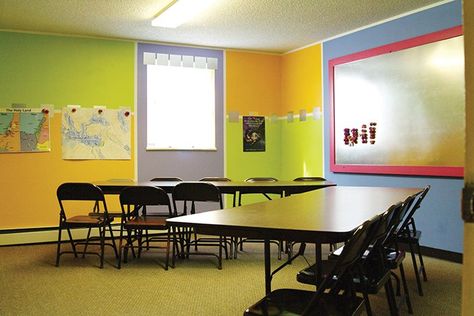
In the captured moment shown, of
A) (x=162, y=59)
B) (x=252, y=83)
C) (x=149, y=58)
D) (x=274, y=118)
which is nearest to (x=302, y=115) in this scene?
(x=274, y=118)

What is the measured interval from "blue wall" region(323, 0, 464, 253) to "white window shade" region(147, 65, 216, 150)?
2.30 meters

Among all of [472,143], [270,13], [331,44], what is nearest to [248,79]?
[331,44]

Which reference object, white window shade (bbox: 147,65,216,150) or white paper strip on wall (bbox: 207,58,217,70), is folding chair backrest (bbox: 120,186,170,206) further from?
white paper strip on wall (bbox: 207,58,217,70)

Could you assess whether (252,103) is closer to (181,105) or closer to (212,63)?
(212,63)

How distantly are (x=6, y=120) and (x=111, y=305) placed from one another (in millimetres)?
3439

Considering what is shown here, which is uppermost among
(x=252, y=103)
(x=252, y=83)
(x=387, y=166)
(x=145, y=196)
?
(x=252, y=83)

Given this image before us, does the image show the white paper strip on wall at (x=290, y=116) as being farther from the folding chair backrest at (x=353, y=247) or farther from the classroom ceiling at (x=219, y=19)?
the folding chair backrest at (x=353, y=247)

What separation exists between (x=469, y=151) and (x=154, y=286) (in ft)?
11.3

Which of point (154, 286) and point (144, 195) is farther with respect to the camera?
point (144, 195)

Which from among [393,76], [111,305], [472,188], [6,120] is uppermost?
[393,76]

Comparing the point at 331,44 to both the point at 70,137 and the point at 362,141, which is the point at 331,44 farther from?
the point at 70,137

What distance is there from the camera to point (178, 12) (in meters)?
5.18

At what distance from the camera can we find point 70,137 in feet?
20.0

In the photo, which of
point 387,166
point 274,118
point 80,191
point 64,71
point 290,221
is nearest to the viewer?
point 290,221
